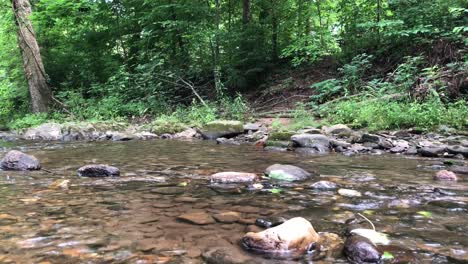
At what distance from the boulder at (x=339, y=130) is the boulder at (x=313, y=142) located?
979 millimetres

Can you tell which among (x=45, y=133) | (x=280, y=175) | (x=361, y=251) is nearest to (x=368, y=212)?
(x=361, y=251)

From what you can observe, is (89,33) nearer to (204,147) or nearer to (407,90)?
(204,147)

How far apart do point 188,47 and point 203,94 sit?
7.27 ft

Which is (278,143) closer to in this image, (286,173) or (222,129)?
(222,129)

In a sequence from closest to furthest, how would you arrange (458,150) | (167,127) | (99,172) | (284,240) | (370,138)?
1. (284,240)
2. (99,172)
3. (458,150)
4. (370,138)
5. (167,127)

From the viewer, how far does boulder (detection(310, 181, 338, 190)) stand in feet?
13.6

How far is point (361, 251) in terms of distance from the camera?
236cm

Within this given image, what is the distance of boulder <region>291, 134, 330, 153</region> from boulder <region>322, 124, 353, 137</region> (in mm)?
979

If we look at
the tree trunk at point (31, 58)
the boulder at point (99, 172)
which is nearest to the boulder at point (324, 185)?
the boulder at point (99, 172)

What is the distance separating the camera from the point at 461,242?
2.59m

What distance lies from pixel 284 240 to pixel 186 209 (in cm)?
122

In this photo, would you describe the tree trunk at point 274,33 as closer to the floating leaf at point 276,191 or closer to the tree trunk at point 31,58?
the tree trunk at point 31,58

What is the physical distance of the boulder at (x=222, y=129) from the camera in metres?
9.55

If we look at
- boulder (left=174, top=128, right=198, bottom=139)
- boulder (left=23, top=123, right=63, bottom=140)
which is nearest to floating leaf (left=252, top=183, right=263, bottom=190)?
boulder (left=174, top=128, right=198, bottom=139)
